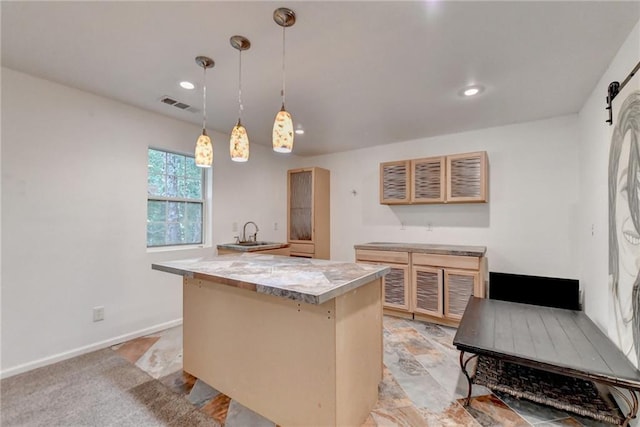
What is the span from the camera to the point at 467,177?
3.45 m

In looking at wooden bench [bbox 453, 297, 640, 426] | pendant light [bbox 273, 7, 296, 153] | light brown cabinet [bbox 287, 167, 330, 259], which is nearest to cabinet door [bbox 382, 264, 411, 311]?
wooden bench [bbox 453, 297, 640, 426]

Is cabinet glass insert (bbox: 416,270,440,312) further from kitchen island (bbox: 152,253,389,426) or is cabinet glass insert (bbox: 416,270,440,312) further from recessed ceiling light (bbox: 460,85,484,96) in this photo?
recessed ceiling light (bbox: 460,85,484,96)

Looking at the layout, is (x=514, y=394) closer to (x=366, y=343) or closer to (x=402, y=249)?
(x=366, y=343)

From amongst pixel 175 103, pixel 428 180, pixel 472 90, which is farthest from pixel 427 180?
pixel 175 103

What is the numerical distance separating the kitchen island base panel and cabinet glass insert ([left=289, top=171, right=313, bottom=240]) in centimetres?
273

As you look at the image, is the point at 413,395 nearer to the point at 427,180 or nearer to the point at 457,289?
the point at 457,289

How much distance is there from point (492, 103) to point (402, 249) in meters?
1.88

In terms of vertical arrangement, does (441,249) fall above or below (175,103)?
below

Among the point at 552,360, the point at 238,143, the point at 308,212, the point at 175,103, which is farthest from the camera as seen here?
the point at 308,212

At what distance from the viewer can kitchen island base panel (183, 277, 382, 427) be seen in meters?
1.50

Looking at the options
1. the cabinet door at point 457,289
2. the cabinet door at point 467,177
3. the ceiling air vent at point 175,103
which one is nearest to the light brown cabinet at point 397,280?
the cabinet door at point 457,289

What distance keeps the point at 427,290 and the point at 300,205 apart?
2.43 m

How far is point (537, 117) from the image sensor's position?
3.25m

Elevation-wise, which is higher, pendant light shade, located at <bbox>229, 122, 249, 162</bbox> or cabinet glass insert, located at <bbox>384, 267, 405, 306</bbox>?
pendant light shade, located at <bbox>229, 122, 249, 162</bbox>
